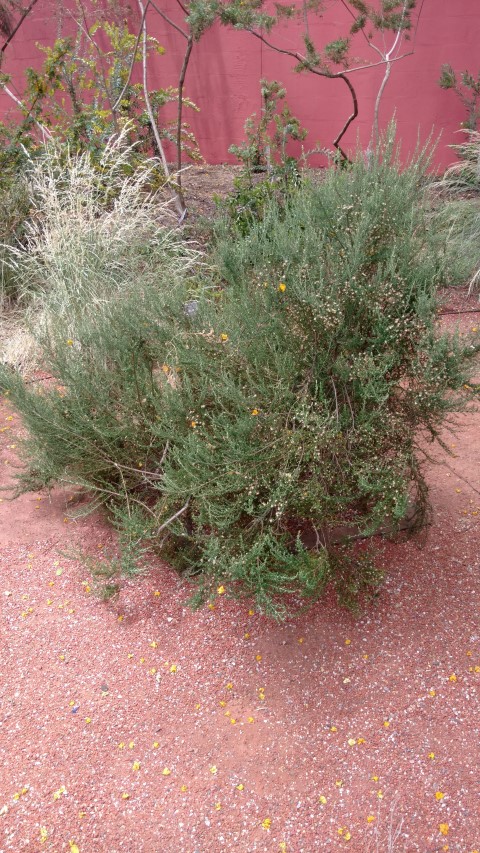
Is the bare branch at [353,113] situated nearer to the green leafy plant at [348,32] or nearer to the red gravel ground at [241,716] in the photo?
the green leafy plant at [348,32]

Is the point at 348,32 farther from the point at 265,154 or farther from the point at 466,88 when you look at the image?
the point at 265,154

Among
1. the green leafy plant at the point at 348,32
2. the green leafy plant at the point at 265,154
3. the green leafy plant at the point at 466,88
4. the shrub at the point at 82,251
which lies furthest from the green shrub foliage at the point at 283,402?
the green leafy plant at the point at 466,88

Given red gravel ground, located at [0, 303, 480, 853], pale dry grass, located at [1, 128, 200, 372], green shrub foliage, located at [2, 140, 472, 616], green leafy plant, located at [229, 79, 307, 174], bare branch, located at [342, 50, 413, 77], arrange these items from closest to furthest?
red gravel ground, located at [0, 303, 480, 853] → green shrub foliage, located at [2, 140, 472, 616] → pale dry grass, located at [1, 128, 200, 372] → bare branch, located at [342, 50, 413, 77] → green leafy plant, located at [229, 79, 307, 174]

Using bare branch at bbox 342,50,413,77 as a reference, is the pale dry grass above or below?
below

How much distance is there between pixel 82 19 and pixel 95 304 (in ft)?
14.6

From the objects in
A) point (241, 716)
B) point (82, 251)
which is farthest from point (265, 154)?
point (241, 716)

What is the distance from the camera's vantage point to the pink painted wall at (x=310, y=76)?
6.42m

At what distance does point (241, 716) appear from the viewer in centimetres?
237

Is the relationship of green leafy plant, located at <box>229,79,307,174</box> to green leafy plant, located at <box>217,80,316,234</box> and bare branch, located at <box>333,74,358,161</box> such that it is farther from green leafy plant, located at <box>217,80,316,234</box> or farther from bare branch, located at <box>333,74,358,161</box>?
bare branch, located at <box>333,74,358,161</box>

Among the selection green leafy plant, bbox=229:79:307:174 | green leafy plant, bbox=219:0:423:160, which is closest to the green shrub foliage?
green leafy plant, bbox=219:0:423:160

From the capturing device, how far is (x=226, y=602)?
2.79 meters

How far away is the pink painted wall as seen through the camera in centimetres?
642

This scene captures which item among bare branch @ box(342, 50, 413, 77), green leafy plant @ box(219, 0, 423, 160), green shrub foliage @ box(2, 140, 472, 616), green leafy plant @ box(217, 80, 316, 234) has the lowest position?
green shrub foliage @ box(2, 140, 472, 616)

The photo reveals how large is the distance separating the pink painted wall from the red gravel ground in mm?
5007
